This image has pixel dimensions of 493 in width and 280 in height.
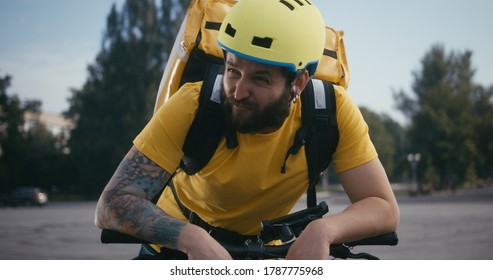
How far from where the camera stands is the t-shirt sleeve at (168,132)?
215cm

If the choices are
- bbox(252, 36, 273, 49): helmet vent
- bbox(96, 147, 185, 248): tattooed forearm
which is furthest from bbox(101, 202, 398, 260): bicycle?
bbox(252, 36, 273, 49): helmet vent

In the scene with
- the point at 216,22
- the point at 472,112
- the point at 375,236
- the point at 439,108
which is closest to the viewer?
the point at 375,236

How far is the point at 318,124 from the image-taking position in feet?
7.37

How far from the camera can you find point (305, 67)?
218 centimetres

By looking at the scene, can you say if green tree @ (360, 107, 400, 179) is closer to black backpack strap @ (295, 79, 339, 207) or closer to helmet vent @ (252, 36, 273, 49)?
black backpack strap @ (295, 79, 339, 207)

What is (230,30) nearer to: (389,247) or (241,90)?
(241,90)

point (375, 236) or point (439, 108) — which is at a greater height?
point (375, 236)

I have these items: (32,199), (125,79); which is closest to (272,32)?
(32,199)

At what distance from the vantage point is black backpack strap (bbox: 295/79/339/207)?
2250 millimetres

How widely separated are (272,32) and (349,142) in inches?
21.4

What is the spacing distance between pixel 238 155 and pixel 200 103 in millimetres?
243
